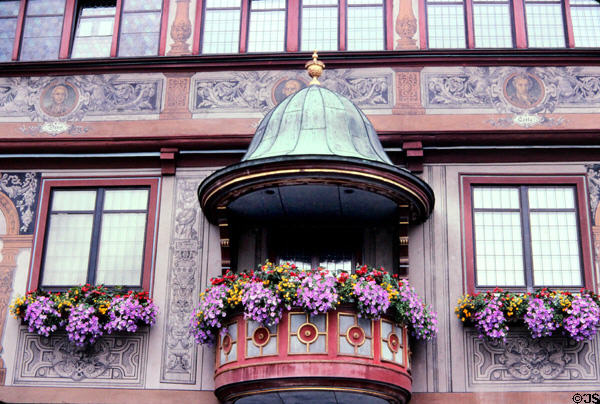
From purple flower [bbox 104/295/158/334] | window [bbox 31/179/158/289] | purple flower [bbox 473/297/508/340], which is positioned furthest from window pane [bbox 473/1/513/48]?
purple flower [bbox 104/295/158/334]

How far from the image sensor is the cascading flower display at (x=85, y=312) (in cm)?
1553

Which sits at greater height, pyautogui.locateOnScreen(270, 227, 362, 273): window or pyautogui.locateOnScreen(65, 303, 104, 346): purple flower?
pyautogui.locateOnScreen(270, 227, 362, 273): window

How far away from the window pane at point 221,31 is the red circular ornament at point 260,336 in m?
5.66

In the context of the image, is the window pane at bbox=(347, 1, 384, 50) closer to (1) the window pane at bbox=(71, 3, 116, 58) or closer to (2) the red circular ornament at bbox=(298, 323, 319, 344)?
(1) the window pane at bbox=(71, 3, 116, 58)

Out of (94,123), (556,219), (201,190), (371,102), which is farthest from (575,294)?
(94,123)

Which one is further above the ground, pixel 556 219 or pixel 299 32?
pixel 299 32

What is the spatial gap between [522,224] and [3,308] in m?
8.45

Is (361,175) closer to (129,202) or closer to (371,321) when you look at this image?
(371,321)

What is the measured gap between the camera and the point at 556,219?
53.4ft

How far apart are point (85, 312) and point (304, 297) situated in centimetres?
361

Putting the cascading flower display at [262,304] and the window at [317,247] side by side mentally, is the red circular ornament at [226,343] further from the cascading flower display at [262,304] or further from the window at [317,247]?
the window at [317,247]

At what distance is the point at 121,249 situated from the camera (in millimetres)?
16609

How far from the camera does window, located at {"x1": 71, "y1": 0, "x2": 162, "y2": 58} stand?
1808 centimetres

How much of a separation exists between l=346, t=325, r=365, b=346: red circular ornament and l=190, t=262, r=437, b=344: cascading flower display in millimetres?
229
